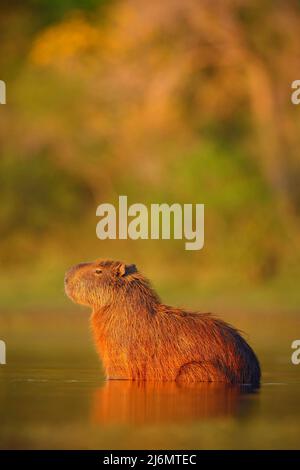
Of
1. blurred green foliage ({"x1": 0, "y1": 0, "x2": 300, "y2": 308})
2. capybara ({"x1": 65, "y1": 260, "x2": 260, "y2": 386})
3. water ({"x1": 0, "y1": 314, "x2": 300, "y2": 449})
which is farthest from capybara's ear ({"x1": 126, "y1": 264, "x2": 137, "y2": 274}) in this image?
blurred green foliage ({"x1": 0, "y1": 0, "x2": 300, "y2": 308})

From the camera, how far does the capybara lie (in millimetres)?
8547

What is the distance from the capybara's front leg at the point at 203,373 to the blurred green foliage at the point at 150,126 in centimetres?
1007

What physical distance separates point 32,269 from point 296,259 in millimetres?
3477

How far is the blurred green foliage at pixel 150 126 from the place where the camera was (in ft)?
63.4

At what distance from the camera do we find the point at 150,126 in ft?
67.2

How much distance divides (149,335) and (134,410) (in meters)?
1.24

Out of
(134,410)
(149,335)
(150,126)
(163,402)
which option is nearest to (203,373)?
(149,335)

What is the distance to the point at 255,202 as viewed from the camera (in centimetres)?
1906

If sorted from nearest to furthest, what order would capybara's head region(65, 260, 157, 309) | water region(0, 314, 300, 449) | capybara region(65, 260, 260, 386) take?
1. water region(0, 314, 300, 449)
2. capybara region(65, 260, 260, 386)
3. capybara's head region(65, 260, 157, 309)

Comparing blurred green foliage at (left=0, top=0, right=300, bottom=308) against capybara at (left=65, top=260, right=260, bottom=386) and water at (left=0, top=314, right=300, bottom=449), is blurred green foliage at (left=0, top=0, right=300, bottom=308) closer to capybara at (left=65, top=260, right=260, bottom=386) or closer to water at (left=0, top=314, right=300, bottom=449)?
water at (left=0, top=314, right=300, bottom=449)

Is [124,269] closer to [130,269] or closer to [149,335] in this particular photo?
[130,269]

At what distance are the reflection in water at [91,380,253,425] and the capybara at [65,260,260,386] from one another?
0.37ft
